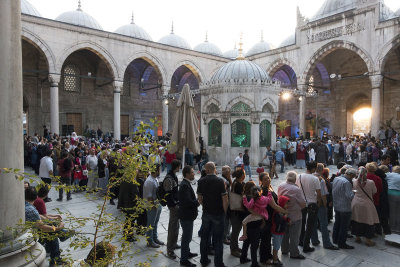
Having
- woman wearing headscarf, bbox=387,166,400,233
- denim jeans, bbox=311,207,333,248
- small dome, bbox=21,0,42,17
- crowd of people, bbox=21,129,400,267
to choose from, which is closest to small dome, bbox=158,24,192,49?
small dome, bbox=21,0,42,17

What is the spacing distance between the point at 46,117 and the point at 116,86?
5.69 m

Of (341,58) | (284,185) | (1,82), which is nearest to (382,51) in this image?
(341,58)

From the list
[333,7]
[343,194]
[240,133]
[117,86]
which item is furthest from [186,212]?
[333,7]

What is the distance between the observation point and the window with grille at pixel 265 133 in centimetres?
1056

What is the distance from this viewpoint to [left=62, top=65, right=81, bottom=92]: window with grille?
1975 centimetres

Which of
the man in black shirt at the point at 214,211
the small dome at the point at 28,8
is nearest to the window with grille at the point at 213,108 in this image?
the man in black shirt at the point at 214,211

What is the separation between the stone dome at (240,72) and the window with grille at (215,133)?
1.74 metres

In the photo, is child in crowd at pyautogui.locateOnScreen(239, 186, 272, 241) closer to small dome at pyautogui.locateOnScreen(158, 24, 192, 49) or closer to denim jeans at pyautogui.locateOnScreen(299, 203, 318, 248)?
denim jeans at pyautogui.locateOnScreen(299, 203, 318, 248)

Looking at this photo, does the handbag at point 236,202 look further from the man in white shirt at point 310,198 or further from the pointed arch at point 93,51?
the pointed arch at point 93,51

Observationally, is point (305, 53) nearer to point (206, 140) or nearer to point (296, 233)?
point (206, 140)

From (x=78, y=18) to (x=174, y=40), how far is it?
927 cm

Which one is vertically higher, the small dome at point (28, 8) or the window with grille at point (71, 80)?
the small dome at point (28, 8)

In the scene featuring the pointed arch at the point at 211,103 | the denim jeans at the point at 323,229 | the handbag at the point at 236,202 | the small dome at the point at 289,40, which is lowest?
the denim jeans at the point at 323,229

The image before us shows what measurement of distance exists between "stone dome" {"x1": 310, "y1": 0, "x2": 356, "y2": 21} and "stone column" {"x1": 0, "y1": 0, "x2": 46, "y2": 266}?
73.4 ft
